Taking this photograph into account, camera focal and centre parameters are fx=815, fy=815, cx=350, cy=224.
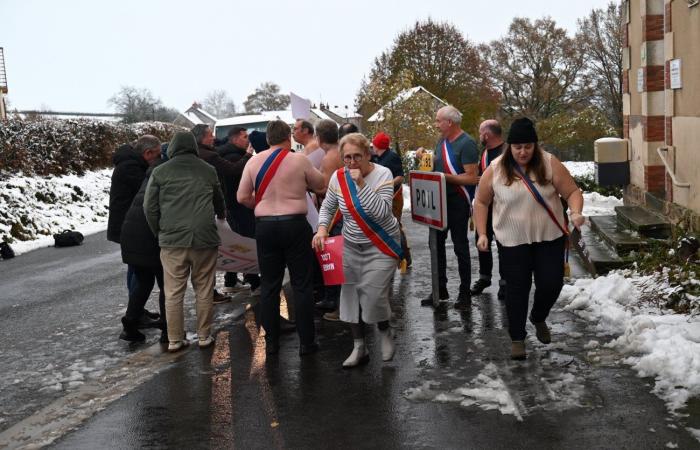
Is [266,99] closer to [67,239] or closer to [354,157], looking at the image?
[67,239]

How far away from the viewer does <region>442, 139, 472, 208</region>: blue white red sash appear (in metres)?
8.28

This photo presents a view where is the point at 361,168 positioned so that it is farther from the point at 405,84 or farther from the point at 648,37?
the point at 405,84

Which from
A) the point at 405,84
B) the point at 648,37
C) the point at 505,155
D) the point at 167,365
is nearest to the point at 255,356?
the point at 167,365

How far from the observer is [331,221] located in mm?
6621

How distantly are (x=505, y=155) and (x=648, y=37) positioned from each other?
22.8 ft

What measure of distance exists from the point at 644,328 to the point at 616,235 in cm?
408

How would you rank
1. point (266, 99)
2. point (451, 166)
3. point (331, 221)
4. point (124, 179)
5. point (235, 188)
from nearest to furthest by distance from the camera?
point (331, 221)
point (124, 179)
point (451, 166)
point (235, 188)
point (266, 99)

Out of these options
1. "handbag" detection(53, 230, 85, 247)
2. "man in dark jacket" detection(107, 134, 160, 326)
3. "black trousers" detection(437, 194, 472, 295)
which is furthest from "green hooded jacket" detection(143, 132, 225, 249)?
"handbag" detection(53, 230, 85, 247)

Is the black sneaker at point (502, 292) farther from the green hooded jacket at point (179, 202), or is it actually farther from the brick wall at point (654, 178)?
the brick wall at point (654, 178)

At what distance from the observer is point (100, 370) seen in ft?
22.1

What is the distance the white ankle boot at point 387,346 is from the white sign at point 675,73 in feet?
19.1

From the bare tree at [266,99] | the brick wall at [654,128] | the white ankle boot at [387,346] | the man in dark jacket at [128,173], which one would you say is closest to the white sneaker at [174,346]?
the man in dark jacket at [128,173]

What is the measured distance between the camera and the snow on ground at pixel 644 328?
5.39m

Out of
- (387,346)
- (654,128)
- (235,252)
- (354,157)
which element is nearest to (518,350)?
(387,346)
